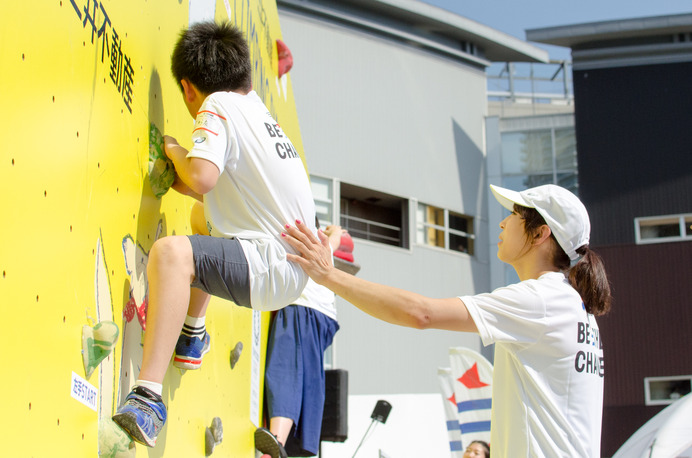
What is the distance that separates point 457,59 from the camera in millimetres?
19375

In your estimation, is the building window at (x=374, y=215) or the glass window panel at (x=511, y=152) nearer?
the building window at (x=374, y=215)

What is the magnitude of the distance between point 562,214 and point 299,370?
118 inches

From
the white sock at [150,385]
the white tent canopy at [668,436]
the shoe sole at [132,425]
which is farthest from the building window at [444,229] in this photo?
the shoe sole at [132,425]

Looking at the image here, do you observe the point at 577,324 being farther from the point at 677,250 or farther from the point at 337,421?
the point at 677,250

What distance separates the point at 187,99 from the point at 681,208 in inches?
629

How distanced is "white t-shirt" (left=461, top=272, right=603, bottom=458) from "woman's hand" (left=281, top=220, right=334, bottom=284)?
441mm

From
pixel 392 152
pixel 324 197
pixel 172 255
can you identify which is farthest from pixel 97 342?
pixel 392 152

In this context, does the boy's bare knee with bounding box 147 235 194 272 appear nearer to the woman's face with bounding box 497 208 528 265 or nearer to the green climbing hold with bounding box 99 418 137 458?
the green climbing hold with bounding box 99 418 137 458

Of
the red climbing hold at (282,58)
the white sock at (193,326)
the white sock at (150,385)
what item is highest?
the red climbing hold at (282,58)

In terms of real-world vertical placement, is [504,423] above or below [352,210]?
below

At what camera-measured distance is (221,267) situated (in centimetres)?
216

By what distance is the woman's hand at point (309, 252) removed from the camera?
2.26 meters

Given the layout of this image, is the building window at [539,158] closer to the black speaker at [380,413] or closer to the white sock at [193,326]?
the black speaker at [380,413]

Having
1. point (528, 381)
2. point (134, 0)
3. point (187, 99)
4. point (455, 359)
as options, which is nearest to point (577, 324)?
point (528, 381)
